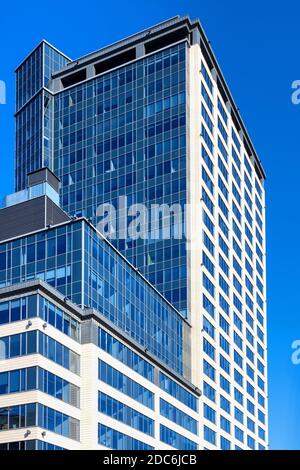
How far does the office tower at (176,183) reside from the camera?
105 metres

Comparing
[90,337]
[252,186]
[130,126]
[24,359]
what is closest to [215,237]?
[130,126]

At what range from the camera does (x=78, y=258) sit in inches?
3031

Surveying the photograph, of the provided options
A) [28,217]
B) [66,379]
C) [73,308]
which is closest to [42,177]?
[28,217]

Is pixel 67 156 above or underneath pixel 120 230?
above

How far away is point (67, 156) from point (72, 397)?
66040mm

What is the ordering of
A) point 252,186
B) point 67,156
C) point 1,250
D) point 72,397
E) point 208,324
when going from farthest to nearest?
point 252,186
point 67,156
point 208,324
point 1,250
point 72,397

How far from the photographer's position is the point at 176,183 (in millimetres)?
113312

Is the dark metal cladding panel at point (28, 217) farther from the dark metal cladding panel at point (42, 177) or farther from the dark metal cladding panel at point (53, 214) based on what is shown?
the dark metal cladding panel at point (42, 177)

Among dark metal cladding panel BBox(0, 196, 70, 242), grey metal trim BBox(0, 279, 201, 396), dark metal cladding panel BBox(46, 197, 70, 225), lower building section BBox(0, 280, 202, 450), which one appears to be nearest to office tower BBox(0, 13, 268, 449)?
grey metal trim BBox(0, 279, 201, 396)

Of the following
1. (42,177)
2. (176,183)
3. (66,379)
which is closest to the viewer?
(66,379)

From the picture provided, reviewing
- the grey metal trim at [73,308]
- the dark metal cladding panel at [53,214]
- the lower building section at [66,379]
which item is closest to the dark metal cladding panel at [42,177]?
the dark metal cladding panel at [53,214]

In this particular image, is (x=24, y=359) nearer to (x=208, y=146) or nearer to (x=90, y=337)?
(x=90, y=337)

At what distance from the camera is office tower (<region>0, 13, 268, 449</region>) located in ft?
344

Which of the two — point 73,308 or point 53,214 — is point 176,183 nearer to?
point 53,214
